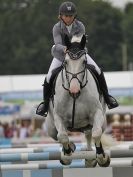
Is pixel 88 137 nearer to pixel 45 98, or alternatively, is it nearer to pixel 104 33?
pixel 45 98

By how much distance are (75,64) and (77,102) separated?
50 cm

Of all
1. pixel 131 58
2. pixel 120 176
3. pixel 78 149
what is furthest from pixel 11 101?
pixel 131 58

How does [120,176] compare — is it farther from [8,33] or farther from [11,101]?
[8,33]

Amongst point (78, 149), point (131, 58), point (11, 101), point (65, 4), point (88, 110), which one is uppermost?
point (65, 4)

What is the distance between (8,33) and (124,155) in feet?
350

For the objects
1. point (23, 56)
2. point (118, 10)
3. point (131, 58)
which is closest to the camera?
point (23, 56)

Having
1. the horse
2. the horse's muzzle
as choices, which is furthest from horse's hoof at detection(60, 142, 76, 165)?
the horse's muzzle

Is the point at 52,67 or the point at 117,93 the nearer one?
the point at 52,67

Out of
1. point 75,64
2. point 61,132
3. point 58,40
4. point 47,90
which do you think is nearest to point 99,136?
point 61,132

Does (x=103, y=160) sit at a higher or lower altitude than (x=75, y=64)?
lower

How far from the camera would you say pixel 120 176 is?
937 cm

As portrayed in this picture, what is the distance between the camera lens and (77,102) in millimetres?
10117

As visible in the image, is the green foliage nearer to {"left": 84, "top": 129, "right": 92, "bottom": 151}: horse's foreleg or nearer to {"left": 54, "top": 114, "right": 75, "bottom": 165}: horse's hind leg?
{"left": 84, "top": 129, "right": 92, "bottom": 151}: horse's foreleg

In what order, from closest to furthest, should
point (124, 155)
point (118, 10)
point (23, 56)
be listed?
point (124, 155), point (23, 56), point (118, 10)
